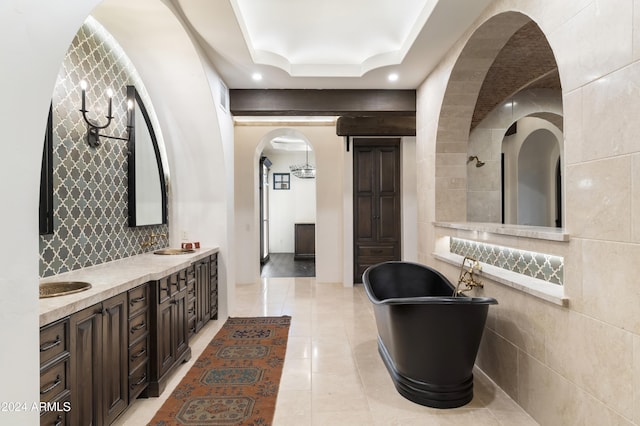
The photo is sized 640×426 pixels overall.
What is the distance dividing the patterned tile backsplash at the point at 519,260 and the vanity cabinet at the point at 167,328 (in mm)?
2618

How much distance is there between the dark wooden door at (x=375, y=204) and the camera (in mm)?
6059

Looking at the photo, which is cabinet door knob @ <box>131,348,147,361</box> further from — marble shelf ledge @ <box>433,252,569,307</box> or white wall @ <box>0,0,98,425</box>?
marble shelf ledge @ <box>433,252,569,307</box>

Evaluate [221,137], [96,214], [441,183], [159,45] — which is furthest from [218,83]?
[441,183]

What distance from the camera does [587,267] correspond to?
5.61ft

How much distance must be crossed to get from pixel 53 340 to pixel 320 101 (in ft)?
12.1

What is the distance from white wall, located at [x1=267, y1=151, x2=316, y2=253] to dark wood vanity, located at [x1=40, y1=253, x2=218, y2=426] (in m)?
7.22

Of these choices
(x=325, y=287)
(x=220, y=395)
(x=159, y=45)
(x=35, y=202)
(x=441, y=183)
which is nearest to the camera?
(x=35, y=202)

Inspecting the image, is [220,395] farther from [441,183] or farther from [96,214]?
[441,183]

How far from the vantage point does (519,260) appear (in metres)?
2.39

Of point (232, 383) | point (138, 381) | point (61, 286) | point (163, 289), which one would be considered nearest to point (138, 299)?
point (163, 289)

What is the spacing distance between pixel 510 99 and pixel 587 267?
3823mm

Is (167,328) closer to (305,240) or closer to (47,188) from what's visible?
(47,188)

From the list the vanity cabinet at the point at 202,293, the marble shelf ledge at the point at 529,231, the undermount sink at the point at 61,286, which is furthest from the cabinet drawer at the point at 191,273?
the marble shelf ledge at the point at 529,231

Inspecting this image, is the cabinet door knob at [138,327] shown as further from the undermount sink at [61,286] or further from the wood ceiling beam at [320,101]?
the wood ceiling beam at [320,101]
